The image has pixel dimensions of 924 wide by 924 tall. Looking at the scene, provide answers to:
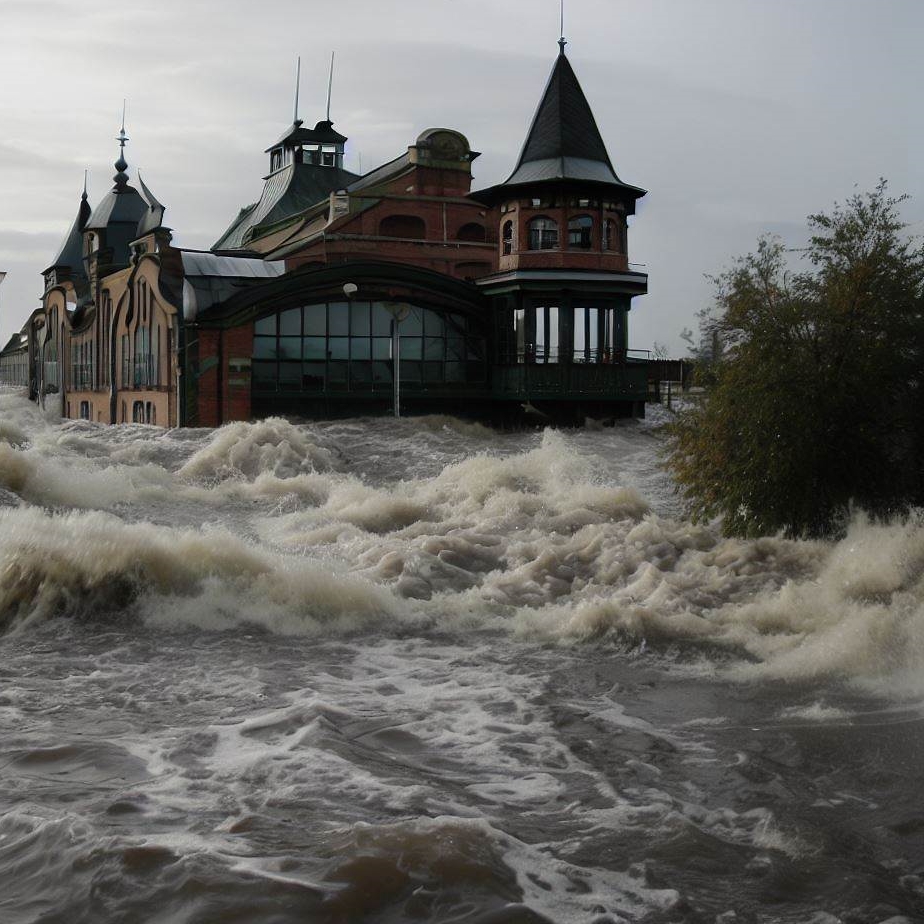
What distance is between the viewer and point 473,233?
45312 millimetres

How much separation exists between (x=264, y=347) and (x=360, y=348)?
3036 millimetres

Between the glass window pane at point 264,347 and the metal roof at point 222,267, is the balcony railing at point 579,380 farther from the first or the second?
the metal roof at point 222,267

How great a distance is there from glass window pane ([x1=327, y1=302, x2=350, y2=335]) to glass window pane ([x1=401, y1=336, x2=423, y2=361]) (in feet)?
6.51

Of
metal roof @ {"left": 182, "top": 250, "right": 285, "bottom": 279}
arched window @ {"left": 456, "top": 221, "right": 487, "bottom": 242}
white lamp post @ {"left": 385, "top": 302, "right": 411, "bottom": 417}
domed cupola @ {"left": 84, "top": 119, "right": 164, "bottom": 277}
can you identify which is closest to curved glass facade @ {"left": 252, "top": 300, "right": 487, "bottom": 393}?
white lamp post @ {"left": 385, "top": 302, "right": 411, "bottom": 417}

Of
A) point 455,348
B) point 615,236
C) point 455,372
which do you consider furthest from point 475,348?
point 615,236

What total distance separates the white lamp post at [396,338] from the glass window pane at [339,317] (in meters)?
1.35

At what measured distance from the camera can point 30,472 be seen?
21547mm

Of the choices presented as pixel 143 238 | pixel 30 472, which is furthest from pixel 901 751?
pixel 143 238

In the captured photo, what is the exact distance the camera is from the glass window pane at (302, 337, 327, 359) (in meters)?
34.7

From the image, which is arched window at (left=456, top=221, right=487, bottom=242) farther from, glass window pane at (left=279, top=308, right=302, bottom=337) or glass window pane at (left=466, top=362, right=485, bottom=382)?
glass window pane at (left=279, top=308, right=302, bottom=337)

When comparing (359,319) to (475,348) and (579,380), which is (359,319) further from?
(579,380)

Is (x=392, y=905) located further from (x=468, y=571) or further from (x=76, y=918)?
(x=468, y=571)

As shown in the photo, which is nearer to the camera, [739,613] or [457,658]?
[457,658]

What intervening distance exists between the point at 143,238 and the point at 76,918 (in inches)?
1434
